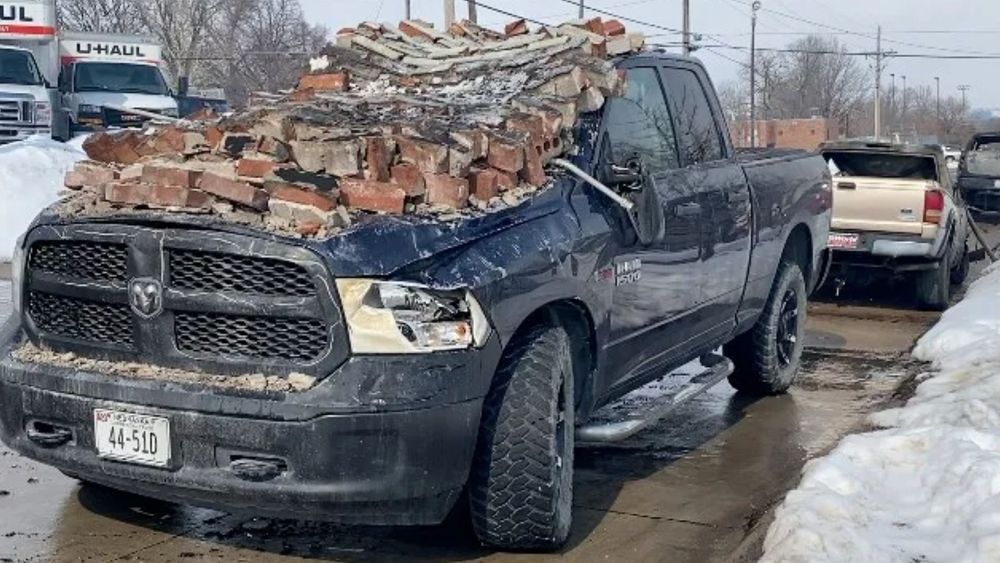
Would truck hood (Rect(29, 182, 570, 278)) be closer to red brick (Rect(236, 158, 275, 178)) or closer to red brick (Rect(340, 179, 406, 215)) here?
red brick (Rect(340, 179, 406, 215))

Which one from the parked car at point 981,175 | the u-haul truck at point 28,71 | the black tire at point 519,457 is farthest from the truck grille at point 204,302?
the parked car at point 981,175

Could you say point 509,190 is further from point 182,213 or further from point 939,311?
point 939,311

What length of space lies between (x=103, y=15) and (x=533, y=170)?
63.9m

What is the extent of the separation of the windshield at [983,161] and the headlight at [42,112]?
51.4 feet

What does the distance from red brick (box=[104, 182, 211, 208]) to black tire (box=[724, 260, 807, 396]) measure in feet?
14.0

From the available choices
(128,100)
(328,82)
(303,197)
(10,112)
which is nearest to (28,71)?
(10,112)

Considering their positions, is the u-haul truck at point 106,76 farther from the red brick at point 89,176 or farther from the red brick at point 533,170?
the red brick at point 533,170

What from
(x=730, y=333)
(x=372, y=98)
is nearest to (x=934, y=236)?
(x=730, y=333)

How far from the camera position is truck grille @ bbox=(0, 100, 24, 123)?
71.3ft

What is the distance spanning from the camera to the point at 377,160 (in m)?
4.62

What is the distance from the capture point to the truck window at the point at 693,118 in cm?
650

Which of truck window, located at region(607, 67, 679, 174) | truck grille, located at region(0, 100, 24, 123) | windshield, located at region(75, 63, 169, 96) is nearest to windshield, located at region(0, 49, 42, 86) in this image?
truck grille, located at region(0, 100, 24, 123)

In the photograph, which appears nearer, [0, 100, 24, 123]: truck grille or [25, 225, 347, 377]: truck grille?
[25, 225, 347, 377]: truck grille

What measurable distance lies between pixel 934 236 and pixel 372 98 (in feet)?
26.3
